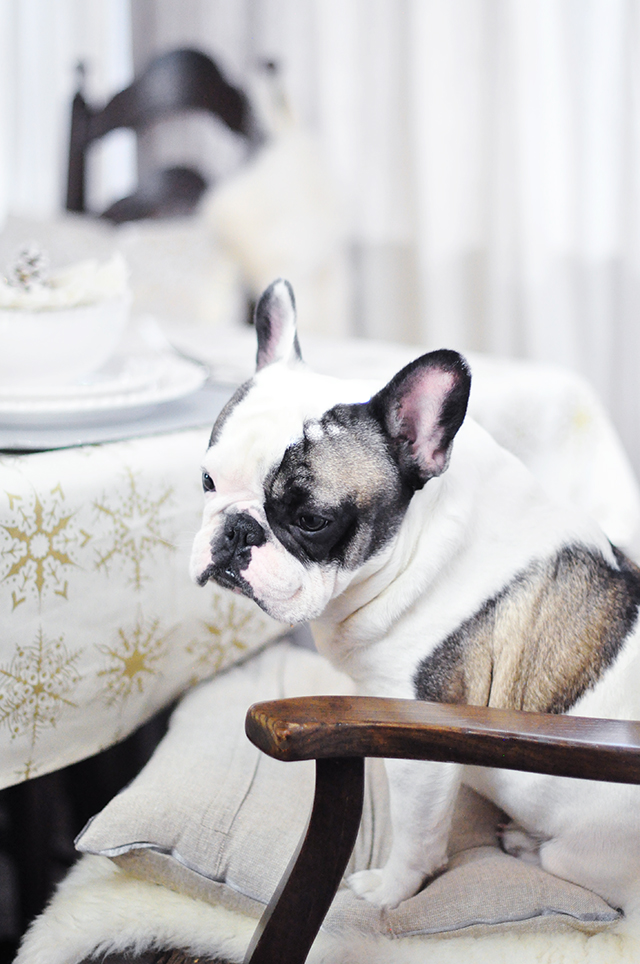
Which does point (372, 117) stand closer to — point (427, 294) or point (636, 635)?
point (427, 294)

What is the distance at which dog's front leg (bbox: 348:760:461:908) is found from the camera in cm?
78

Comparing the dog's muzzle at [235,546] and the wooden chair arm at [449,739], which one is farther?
the dog's muzzle at [235,546]

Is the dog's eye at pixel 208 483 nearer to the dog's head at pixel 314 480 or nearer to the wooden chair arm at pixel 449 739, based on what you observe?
the dog's head at pixel 314 480

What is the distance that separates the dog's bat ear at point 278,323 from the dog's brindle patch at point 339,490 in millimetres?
158

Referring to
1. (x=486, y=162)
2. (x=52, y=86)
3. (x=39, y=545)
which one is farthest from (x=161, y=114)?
(x=39, y=545)

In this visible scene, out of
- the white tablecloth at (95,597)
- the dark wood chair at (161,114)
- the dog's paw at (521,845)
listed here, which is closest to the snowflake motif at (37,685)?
the white tablecloth at (95,597)

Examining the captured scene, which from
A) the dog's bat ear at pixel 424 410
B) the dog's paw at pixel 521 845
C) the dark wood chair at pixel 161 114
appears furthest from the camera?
the dark wood chair at pixel 161 114

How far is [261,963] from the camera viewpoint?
0.67m

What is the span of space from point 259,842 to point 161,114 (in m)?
2.39

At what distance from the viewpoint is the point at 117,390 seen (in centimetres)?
108

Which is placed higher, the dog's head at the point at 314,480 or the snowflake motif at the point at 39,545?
the dog's head at the point at 314,480

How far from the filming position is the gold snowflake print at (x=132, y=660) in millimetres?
968

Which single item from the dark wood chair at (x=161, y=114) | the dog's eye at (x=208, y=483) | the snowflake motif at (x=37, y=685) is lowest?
the snowflake motif at (x=37, y=685)

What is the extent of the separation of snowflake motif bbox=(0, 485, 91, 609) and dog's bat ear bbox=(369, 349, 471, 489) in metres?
0.36
